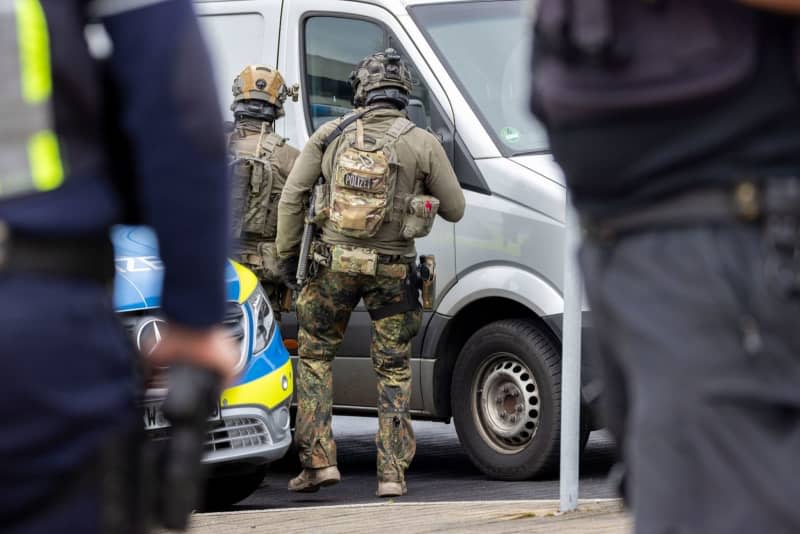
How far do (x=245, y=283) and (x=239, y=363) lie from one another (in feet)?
1.52

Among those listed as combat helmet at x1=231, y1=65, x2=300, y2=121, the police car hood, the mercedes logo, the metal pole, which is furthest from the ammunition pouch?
the metal pole

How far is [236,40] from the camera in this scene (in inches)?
380

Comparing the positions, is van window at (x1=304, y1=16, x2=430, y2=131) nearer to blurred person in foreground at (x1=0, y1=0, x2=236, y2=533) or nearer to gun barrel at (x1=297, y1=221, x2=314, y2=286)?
A: gun barrel at (x1=297, y1=221, x2=314, y2=286)

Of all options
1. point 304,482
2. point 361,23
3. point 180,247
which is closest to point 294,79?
point 361,23

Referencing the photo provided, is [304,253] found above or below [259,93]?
below

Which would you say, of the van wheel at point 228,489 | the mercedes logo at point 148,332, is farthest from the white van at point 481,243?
the mercedes logo at point 148,332

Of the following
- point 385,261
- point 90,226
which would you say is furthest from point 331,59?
point 90,226

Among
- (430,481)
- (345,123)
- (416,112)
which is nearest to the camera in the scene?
(345,123)

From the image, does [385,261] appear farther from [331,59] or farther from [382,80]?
[331,59]

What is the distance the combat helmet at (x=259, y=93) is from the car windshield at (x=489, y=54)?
2.73 ft

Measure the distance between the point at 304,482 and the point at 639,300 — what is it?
6.37 metres

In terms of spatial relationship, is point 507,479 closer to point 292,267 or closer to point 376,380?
point 376,380

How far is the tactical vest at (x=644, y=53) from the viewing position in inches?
78.1

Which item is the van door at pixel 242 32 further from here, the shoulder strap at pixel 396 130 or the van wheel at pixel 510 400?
the van wheel at pixel 510 400
